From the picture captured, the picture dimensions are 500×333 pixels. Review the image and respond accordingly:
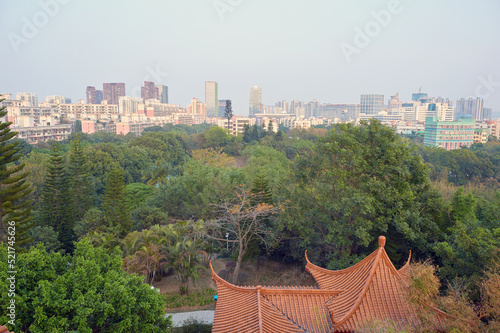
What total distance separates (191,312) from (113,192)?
7.30m

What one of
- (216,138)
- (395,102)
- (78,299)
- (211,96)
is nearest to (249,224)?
(78,299)

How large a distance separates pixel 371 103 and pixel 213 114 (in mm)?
64011

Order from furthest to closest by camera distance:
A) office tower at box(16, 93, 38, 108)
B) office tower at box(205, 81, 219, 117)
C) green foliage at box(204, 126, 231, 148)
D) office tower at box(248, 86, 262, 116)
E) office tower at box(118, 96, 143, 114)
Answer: office tower at box(205, 81, 219, 117) < office tower at box(248, 86, 262, 116) < office tower at box(118, 96, 143, 114) < office tower at box(16, 93, 38, 108) < green foliage at box(204, 126, 231, 148)

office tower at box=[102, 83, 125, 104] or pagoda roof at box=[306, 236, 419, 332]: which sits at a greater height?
office tower at box=[102, 83, 125, 104]

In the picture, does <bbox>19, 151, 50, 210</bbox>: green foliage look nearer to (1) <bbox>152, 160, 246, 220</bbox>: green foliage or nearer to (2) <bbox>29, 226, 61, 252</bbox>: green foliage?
(2) <bbox>29, 226, 61, 252</bbox>: green foliage

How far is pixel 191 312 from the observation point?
33.0 feet

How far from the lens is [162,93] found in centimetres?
12069

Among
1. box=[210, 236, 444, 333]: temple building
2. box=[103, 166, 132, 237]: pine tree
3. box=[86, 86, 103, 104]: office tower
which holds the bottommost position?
box=[103, 166, 132, 237]: pine tree

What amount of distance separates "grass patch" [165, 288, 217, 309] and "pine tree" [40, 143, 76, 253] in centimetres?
645

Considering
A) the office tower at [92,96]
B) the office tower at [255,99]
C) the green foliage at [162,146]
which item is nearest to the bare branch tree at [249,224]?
the green foliage at [162,146]

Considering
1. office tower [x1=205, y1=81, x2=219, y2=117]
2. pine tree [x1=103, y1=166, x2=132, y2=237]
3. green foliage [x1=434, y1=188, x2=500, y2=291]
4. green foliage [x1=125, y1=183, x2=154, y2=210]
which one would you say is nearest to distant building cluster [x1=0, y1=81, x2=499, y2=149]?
office tower [x1=205, y1=81, x2=219, y2=117]

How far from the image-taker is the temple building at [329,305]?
17.6 ft

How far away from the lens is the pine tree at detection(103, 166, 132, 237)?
1442 cm

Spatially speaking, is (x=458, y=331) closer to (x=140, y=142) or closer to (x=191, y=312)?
(x=191, y=312)
